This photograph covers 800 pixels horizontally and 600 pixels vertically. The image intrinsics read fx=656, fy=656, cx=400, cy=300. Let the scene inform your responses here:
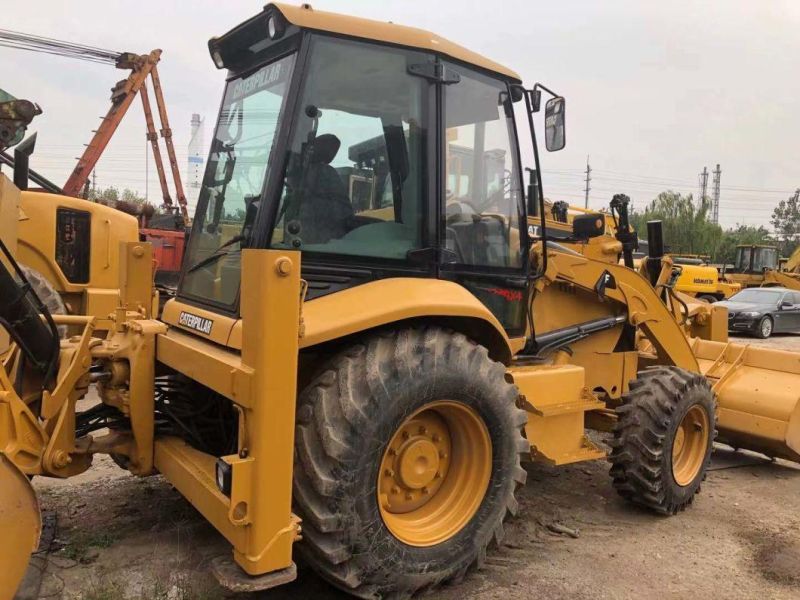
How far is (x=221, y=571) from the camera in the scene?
2.57m

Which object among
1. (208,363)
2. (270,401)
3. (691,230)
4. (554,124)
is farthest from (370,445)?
(691,230)

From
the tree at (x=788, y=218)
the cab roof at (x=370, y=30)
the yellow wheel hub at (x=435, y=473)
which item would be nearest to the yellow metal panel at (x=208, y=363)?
the yellow wheel hub at (x=435, y=473)

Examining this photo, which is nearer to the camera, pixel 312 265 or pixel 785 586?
pixel 312 265

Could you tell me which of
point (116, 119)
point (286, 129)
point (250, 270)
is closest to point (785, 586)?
point (250, 270)

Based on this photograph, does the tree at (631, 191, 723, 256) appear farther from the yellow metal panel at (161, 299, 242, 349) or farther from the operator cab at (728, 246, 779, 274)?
the yellow metal panel at (161, 299, 242, 349)

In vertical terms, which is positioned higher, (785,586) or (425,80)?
(425,80)

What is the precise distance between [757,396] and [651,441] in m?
1.64

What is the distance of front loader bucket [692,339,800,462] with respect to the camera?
5.12 metres

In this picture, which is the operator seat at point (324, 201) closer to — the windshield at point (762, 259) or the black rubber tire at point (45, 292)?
the black rubber tire at point (45, 292)

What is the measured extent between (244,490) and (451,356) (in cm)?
111

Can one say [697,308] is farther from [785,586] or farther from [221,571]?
[221,571]

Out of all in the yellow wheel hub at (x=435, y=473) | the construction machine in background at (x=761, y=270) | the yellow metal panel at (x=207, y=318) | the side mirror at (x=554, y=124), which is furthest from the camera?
the construction machine in background at (x=761, y=270)

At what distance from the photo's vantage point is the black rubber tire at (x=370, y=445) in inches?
106

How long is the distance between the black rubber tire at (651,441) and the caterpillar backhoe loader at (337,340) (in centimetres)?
5
